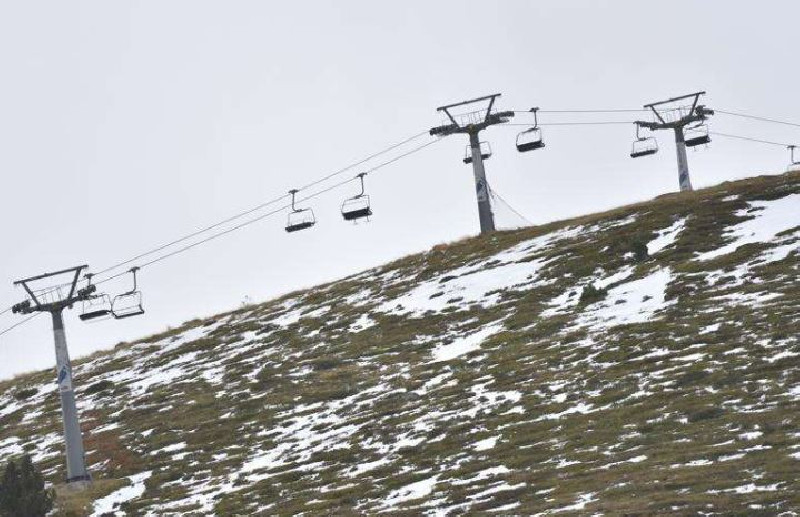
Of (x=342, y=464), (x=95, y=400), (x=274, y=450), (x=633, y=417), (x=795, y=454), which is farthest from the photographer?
(x=95, y=400)

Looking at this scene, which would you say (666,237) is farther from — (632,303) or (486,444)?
(486,444)

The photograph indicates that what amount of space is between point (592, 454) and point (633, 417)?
10.2 feet

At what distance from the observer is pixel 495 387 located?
46.9 m

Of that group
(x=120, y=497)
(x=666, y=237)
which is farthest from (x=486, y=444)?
(x=666, y=237)

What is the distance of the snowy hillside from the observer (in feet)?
109

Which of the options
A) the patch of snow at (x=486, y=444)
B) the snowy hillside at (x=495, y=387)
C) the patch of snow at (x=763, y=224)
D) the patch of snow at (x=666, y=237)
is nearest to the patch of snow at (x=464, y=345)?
the snowy hillside at (x=495, y=387)

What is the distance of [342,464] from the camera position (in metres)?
42.7

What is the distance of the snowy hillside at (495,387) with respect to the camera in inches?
1314

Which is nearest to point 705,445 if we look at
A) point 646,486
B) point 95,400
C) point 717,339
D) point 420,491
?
point 646,486

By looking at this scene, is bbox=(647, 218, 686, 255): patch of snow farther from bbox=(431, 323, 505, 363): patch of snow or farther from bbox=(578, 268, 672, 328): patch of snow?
bbox=(431, 323, 505, 363): patch of snow

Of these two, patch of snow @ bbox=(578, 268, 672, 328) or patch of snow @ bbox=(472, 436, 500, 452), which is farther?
patch of snow @ bbox=(578, 268, 672, 328)

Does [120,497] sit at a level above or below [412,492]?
below

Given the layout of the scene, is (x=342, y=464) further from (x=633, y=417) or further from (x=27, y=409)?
(x=27, y=409)

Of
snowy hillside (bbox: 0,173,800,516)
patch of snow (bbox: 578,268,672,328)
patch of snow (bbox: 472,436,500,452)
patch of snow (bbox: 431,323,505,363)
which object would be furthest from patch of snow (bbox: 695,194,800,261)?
patch of snow (bbox: 472,436,500,452)
